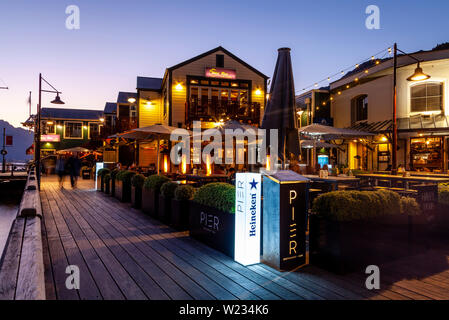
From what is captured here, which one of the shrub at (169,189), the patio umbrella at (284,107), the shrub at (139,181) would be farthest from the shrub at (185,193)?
the shrub at (139,181)

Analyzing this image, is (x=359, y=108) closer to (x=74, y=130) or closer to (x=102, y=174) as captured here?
(x=102, y=174)

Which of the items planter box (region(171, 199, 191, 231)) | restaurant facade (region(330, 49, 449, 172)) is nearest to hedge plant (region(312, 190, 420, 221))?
planter box (region(171, 199, 191, 231))

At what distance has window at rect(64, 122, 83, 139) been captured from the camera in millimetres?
38594

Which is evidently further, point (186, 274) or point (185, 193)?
point (185, 193)

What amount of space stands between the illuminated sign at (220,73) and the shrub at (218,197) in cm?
1399

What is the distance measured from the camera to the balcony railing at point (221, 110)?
16.5 meters

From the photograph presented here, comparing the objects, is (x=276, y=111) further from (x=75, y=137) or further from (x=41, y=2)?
(x=75, y=137)

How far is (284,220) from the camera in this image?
3510mm

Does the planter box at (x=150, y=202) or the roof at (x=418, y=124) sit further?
the roof at (x=418, y=124)

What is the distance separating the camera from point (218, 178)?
8.09 metres

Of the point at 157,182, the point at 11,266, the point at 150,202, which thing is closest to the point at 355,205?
the point at 11,266

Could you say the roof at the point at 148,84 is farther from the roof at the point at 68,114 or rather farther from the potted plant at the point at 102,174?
the roof at the point at 68,114

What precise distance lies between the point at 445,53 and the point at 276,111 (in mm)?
12778

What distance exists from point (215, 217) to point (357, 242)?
2.01 meters
